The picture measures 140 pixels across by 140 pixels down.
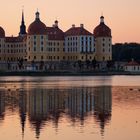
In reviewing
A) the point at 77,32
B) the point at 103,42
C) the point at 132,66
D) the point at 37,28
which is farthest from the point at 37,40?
the point at 132,66

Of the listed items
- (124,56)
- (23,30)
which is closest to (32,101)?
(23,30)

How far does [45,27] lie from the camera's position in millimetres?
124375

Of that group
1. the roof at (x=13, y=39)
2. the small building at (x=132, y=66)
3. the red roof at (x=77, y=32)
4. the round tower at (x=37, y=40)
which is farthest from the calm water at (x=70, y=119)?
the roof at (x=13, y=39)

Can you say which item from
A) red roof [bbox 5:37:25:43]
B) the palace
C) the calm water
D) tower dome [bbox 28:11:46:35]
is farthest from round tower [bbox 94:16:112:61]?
the calm water

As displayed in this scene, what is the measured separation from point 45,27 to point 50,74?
45.6 feet

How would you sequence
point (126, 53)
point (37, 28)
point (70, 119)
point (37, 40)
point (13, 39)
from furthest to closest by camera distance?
point (126, 53) < point (13, 39) < point (37, 40) < point (37, 28) < point (70, 119)

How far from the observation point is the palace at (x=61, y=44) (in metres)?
124

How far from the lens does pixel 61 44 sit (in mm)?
126938

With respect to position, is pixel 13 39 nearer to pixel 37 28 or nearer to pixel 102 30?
pixel 37 28

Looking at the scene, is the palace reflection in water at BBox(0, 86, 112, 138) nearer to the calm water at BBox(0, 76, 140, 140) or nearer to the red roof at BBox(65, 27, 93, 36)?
the calm water at BBox(0, 76, 140, 140)

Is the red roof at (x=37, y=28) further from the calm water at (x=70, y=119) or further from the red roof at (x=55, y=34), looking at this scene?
the calm water at (x=70, y=119)

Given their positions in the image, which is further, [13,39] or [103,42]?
[13,39]

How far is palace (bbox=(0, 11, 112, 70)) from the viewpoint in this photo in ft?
405

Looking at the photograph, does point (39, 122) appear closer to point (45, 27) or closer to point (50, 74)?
point (50, 74)
